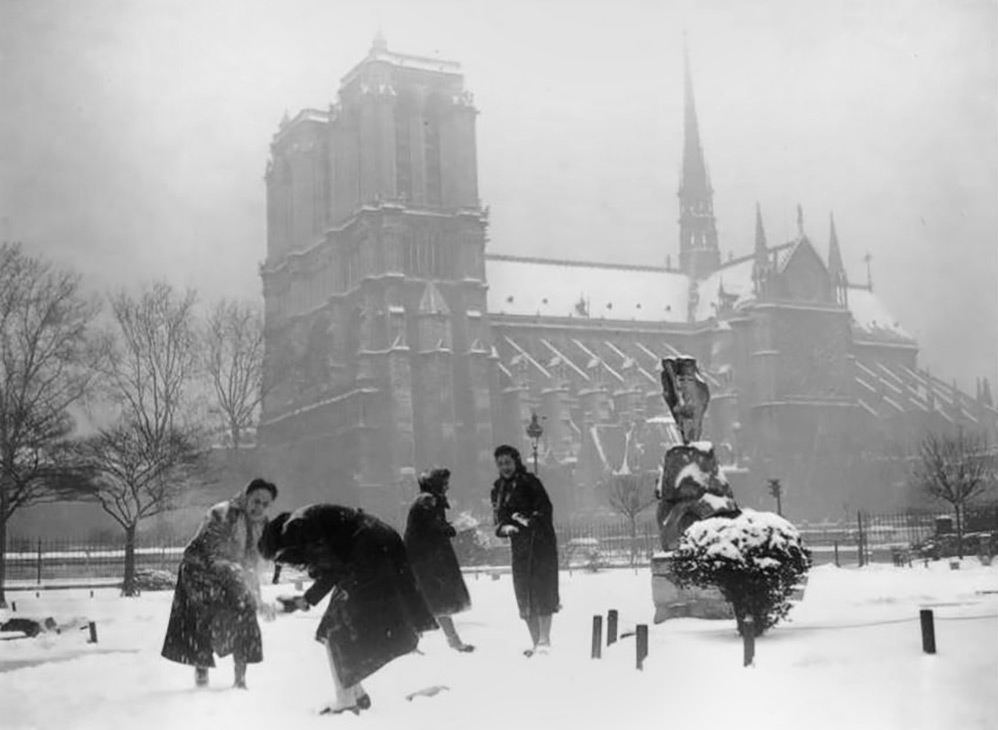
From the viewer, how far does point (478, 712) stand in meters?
7.21

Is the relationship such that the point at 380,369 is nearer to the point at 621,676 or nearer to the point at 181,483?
the point at 181,483

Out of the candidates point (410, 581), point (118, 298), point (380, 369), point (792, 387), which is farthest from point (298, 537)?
point (792, 387)

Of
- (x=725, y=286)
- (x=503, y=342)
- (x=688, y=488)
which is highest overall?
(x=725, y=286)

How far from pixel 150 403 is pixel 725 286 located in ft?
151

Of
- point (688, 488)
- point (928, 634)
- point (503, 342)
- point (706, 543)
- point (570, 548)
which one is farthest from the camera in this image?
point (503, 342)

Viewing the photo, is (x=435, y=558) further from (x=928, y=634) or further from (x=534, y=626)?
(x=928, y=634)

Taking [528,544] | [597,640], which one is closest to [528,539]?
[528,544]

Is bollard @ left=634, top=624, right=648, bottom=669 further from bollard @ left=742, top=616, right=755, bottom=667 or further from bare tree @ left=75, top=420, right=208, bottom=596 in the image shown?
bare tree @ left=75, top=420, right=208, bottom=596

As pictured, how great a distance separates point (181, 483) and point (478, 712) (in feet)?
46.2

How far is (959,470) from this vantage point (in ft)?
83.6

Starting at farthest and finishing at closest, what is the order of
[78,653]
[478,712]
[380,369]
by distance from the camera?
[380,369]
[78,653]
[478,712]

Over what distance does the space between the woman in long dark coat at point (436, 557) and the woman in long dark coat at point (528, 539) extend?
0.42 meters

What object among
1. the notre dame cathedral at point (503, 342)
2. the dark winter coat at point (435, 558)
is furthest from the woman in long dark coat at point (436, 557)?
the notre dame cathedral at point (503, 342)

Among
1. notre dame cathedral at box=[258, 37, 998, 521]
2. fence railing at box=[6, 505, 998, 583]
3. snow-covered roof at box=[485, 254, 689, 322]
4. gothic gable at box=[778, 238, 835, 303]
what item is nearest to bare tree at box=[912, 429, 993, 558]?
fence railing at box=[6, 505, 998, 583]
